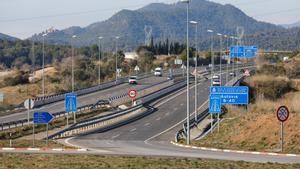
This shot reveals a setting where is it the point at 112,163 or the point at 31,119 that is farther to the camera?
the point at 31,119

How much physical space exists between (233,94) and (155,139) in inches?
514

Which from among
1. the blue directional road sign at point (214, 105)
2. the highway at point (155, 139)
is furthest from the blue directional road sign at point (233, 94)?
the blue directional road sign at point (214, 105)

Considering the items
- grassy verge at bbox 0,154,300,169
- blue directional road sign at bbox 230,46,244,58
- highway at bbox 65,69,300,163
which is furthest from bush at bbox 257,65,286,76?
grassy verge at bbox 0,154,300,169

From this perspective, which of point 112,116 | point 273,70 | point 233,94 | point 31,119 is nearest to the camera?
point 31,119

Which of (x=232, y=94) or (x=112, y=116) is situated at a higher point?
(x=232, y=94)

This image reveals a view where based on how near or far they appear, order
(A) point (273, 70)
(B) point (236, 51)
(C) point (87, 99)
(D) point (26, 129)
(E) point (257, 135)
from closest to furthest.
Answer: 1. (E) point (257, 135)
2. (D) point (26, 129)
3. (B) point (236, 51)
4. (C) point (87, 99)
5. (A) point (273, 70)

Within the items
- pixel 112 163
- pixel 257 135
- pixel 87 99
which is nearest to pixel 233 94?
pixel 257 135

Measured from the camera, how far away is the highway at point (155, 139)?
103 feet

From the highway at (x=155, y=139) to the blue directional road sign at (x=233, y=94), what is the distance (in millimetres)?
4934

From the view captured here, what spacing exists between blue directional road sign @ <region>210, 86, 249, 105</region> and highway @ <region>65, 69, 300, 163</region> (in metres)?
4.93

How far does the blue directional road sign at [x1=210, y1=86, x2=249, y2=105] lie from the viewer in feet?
200

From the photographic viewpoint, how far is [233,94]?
61.4 m

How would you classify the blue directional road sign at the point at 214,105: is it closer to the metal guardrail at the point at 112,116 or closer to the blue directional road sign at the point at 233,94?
the blue directional road sign at the point at 233,94

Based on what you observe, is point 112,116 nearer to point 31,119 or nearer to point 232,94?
point 31,119
